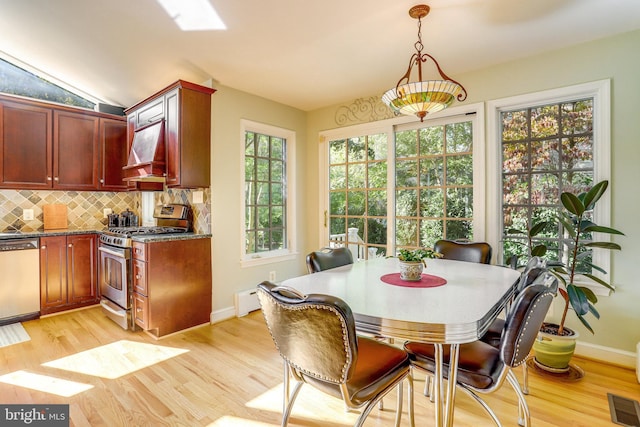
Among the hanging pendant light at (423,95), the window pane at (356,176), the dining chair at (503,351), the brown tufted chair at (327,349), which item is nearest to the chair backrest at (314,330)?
the brown tufted chair at (327,349)

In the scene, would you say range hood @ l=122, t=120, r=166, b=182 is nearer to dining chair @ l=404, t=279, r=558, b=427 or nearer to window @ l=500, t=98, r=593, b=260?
dining chair @ l=404, t=279, r=558, b=427

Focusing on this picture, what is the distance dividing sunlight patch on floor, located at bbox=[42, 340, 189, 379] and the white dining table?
1.52 metres

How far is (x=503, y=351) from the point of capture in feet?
4.48

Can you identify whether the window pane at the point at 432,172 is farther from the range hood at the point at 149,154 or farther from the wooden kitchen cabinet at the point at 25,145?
the wooden kitchen cabinet at the point at 25,145

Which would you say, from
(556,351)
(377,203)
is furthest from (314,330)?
(377,203)

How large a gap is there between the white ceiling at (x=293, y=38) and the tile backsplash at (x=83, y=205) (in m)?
1.30

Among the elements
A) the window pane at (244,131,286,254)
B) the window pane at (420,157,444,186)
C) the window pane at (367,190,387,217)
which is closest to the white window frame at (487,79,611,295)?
the window pane at (420,157,444,186)

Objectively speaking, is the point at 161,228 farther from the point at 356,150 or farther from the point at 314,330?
the point at 314,330

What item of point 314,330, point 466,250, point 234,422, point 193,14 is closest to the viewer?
Result: point 314,330

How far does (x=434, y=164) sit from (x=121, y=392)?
3.27 meters

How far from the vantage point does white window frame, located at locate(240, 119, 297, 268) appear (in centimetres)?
362

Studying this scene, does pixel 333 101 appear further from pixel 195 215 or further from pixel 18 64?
pixel 18 64

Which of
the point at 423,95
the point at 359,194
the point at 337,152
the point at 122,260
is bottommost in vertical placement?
the point at 122,260

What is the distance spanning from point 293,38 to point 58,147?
9.98 feet
